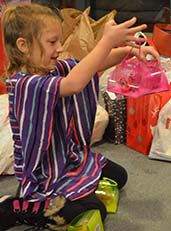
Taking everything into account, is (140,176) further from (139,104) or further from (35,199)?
(35,199)

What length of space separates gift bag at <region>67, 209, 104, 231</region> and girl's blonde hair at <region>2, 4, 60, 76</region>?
506 millimetres

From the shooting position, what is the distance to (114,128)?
6.42ft

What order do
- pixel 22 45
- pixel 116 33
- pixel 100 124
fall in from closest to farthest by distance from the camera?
pixel 116 33
pixel 22 45
pixel 100 124

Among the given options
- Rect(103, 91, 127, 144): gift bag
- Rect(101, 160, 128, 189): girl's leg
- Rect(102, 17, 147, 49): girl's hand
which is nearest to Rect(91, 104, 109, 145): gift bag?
Rect(103, 91, 127, 144): gift bag

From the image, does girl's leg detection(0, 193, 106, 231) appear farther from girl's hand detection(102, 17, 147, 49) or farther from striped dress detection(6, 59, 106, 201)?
girl's hand detection(102, 17, 147, 49)

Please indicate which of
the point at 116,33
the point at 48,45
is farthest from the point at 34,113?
the point at 116,33

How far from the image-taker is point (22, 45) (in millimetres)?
1204

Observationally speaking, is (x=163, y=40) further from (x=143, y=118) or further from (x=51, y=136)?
(x=51, y=136)

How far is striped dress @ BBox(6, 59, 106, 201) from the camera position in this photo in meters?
1.17

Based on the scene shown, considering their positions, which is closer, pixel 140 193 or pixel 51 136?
pixel 51 136

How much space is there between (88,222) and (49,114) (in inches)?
14.3

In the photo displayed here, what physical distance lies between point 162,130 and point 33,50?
0.80 metres

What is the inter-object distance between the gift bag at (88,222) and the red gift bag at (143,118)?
64cm

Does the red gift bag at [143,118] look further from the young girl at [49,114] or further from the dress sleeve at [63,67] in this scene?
the dress sleeve at [63,67]
